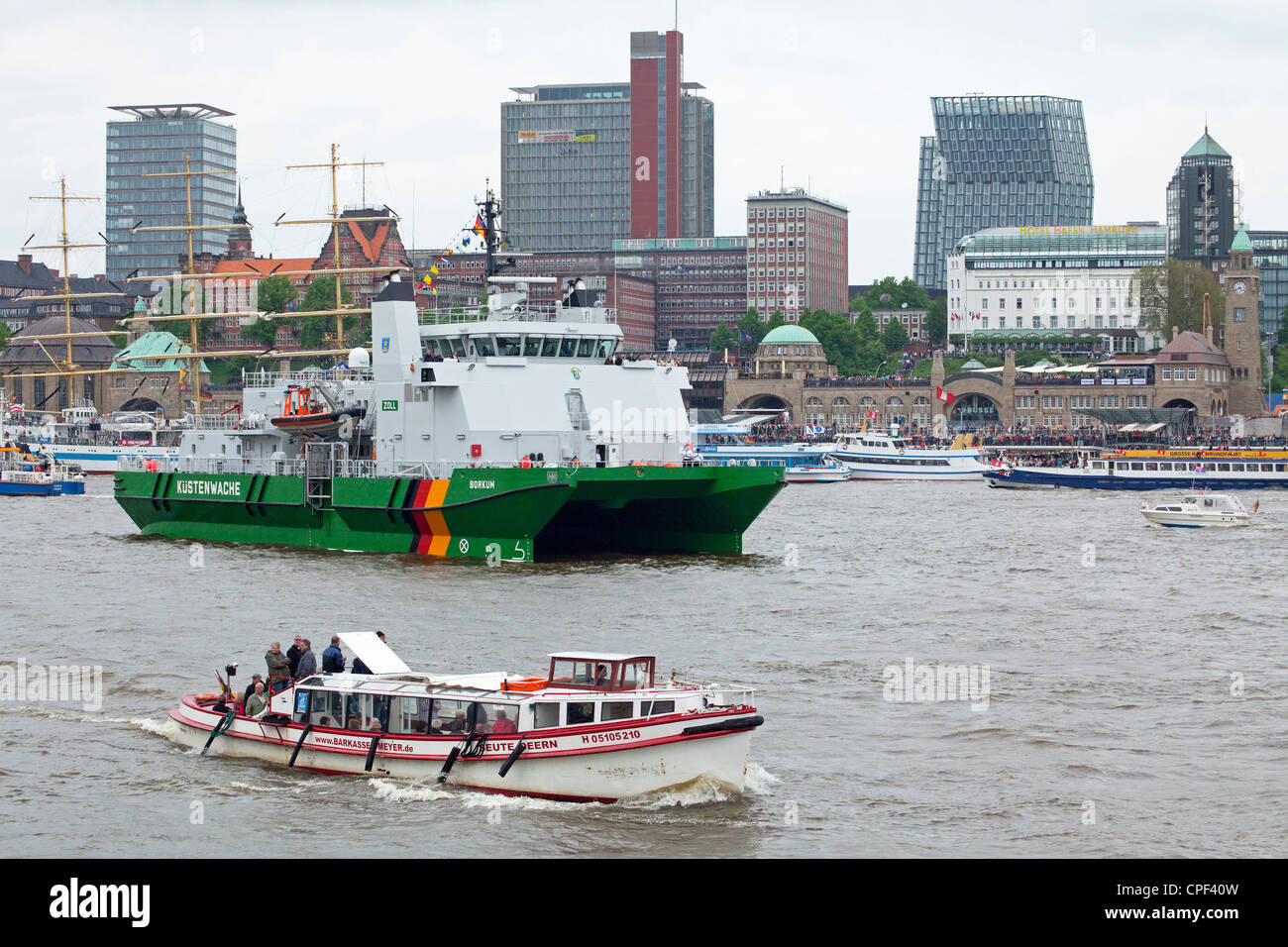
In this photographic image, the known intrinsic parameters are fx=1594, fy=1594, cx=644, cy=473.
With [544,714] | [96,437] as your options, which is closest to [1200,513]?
[544,714]

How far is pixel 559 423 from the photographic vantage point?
5475 centimetres

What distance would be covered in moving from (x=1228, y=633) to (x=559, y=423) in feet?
77.1

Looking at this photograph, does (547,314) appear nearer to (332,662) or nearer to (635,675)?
(332,662)

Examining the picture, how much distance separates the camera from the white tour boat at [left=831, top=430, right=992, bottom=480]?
135m

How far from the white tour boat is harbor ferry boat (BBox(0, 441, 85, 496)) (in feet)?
210

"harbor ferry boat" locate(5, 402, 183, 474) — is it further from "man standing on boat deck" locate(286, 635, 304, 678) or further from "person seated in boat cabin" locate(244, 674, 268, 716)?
"person seated in boat cabin" locate(244, 674, 268, 716)

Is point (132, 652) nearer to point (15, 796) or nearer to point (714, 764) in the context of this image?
point (15, 796)

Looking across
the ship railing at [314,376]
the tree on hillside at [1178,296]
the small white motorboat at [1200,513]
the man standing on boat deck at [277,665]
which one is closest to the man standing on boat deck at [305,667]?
the man standing on boat deck at [277,665]

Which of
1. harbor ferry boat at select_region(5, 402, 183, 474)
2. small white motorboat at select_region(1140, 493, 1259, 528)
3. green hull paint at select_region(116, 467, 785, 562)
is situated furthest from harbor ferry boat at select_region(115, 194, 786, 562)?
harbor ferry boat at select_region(5, 402, 183, 474)

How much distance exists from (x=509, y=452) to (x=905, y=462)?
87.7 metres

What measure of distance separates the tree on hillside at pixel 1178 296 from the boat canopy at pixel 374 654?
546 feet

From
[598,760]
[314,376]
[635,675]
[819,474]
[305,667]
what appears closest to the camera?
[598,760]

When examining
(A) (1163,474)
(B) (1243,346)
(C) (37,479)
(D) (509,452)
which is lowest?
(C) (37,479)

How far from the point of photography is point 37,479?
364ft
